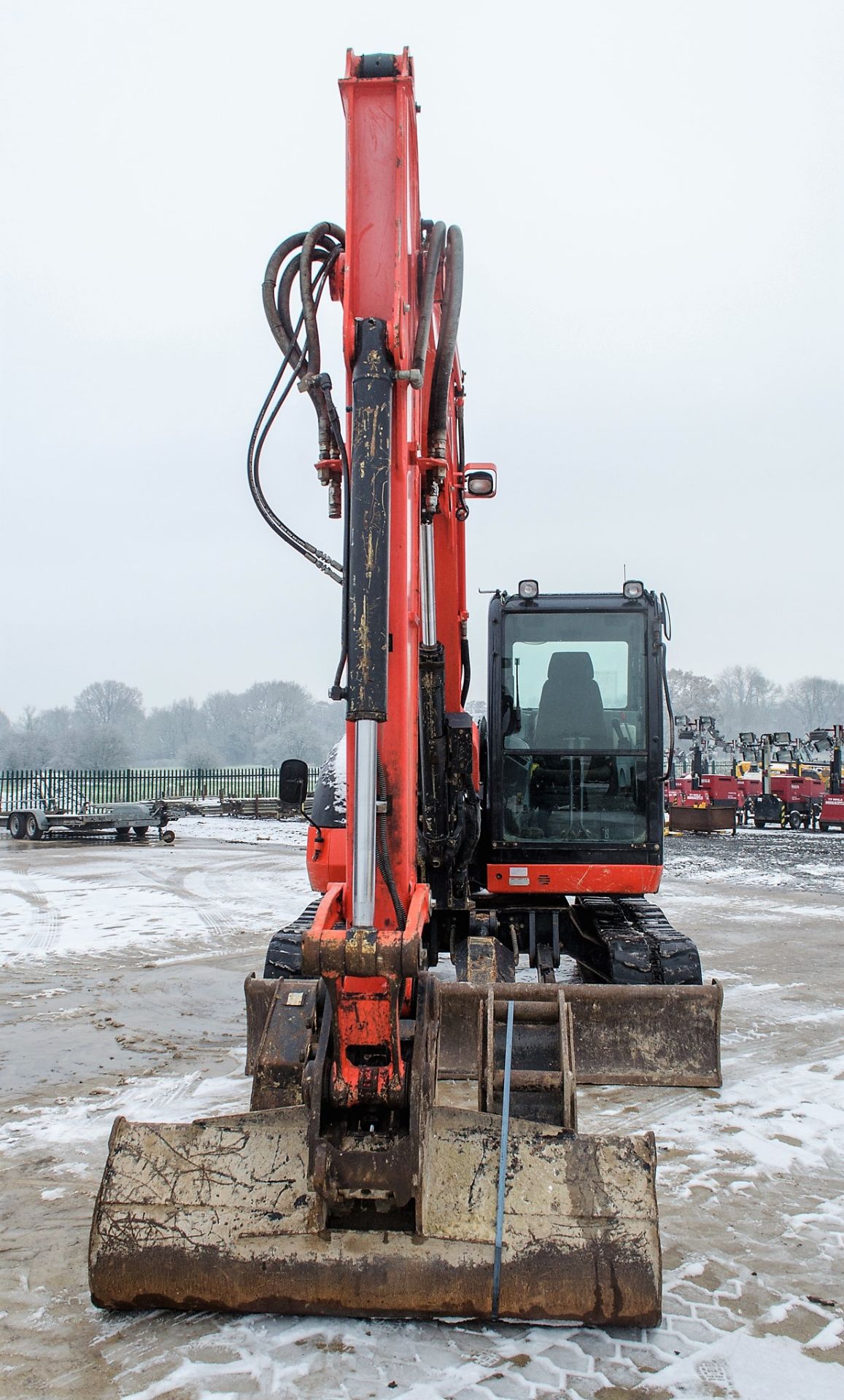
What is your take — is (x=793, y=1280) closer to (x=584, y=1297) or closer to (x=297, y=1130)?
(x=584, y=1297)

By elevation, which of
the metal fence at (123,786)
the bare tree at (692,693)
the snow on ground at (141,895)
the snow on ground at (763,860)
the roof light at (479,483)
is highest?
the bare tree at (692,693)

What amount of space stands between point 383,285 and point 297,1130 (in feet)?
9.73

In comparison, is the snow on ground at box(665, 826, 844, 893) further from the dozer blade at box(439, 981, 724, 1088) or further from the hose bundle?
the hose bundle

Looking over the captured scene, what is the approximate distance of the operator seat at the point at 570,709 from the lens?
6.55m

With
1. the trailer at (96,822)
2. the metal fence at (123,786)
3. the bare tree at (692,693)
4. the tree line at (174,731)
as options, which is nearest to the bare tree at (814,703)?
the bare tree at (692,693)

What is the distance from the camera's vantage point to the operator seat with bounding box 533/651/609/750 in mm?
6547

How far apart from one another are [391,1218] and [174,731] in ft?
297

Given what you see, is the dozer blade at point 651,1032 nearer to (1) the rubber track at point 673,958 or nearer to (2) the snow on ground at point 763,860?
(1) the rubber track at point 673,958

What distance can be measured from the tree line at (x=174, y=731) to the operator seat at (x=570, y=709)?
5115cm

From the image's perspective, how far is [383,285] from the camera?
3.61 meters

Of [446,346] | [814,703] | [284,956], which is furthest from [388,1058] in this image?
[814,703]

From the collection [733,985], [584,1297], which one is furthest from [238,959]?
[584,1297]

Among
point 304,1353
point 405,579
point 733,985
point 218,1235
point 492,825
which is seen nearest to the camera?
point 304,1353

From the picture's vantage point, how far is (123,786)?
3969 centimetres
